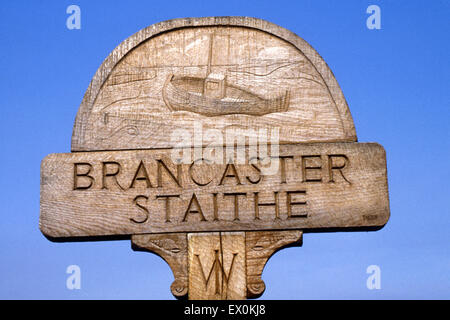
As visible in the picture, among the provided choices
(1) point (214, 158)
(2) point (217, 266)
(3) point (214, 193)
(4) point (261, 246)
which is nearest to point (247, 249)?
(4) point (261, 246)

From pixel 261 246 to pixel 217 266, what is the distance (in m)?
0.34

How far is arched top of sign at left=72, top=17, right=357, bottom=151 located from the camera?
4871 millimetres

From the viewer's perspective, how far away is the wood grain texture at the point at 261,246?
4.59m

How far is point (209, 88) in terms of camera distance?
4922 millimetres

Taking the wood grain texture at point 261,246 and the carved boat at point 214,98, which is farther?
the carved boat at point 214,98

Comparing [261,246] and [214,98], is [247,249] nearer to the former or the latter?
[261,246]

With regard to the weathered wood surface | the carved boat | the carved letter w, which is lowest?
the carved letter w

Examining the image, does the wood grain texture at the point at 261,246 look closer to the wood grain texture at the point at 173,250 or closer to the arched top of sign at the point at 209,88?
the wood grain texture at the point at 173,250

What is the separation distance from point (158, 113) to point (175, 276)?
1.21 metres

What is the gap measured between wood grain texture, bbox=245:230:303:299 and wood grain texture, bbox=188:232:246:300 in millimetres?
43

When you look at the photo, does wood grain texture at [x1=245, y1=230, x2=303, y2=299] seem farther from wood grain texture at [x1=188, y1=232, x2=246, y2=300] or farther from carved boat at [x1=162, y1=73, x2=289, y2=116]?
carved boat at [x1=162, y1=73, x2=289, y2=116]

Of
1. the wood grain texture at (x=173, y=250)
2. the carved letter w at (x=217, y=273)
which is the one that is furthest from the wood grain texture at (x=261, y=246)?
the wood grain texture at (x=173, y=250)

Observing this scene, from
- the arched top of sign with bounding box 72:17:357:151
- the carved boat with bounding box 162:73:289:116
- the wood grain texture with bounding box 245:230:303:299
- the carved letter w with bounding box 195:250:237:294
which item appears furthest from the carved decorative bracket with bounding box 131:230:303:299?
the carved boat with bounding box 162:73:289:116

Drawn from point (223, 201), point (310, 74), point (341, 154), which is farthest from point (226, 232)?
point (310, 74)
